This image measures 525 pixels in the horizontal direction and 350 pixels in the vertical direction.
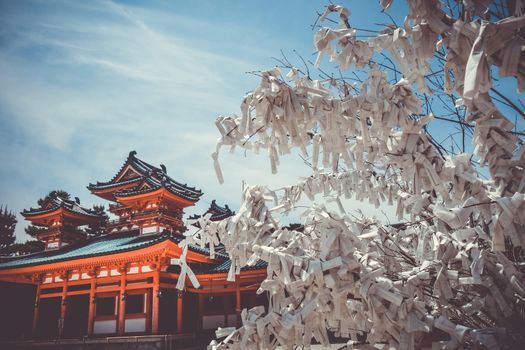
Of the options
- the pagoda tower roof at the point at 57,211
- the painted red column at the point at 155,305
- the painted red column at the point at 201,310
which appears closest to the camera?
the painted red column at the point at 155,305

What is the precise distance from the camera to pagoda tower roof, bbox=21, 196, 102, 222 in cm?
1620

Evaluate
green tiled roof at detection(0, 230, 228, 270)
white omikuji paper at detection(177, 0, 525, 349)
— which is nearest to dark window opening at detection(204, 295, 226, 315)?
green tiled roof at detection(0, 230, 228, 270)

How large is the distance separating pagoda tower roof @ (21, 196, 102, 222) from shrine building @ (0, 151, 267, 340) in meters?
0.05

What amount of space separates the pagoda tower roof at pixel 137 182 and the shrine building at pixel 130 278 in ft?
0.23

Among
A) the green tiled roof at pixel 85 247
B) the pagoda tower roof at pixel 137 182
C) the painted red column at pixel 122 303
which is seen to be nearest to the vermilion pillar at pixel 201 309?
the painted red column at pixel 122 303

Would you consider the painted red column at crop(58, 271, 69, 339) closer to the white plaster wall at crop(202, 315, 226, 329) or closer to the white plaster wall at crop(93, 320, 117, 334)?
the white plaster wall at crop(93, 320, 117, 334)

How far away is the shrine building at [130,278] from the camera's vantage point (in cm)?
1110

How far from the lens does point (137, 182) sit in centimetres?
1576

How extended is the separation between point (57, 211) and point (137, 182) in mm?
4333

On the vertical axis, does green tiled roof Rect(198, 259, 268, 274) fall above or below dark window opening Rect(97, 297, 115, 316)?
above

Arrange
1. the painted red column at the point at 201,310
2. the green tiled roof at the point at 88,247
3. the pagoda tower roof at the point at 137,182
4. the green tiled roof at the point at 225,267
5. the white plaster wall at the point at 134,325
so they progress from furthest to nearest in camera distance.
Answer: the pagoda tower roof at the point at 137,182 → the green tiled roof at the point at 88,247 → the painted red column at the point at 201,310 → the green tiled roof at the point at 225,267 → the white plaster wall at the point at 134,325

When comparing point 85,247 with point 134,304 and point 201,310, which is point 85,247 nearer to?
point 134,304

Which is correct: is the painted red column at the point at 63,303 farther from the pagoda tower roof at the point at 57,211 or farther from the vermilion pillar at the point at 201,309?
the vermilion pillar at the point at 201,309

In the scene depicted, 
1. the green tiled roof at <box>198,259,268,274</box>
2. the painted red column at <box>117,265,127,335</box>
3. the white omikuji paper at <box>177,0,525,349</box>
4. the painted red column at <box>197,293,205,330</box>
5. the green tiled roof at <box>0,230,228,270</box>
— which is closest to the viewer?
the white omikuji paper at <box>177,0,525,349</box>
